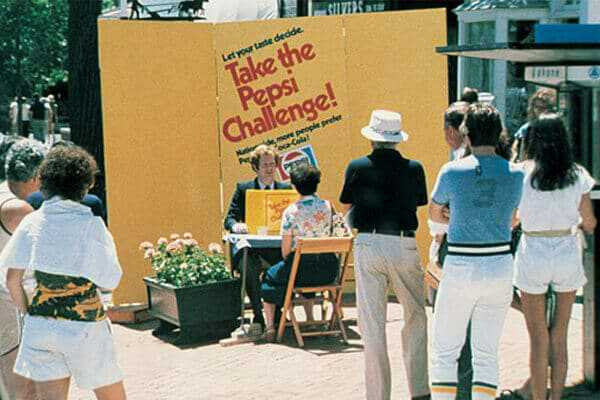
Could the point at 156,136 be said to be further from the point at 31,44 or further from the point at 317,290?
the point at 31,44

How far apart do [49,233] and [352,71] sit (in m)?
5.87

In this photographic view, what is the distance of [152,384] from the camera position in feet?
25.7

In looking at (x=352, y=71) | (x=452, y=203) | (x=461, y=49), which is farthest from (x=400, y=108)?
(x=452, y=203)

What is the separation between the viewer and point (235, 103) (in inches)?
422

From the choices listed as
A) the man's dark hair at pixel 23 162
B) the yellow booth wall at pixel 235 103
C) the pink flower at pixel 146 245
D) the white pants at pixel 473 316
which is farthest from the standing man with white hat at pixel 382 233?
the yellow booth wall at pixel 235 103

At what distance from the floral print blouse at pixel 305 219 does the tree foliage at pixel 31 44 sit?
24369mm

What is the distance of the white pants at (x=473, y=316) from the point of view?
18.9ft

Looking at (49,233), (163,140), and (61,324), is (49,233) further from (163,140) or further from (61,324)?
(163,140)

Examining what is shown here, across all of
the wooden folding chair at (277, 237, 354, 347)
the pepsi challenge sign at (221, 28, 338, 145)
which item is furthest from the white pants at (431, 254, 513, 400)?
the pepsi challenge sign at (221, 28, 338, 145)

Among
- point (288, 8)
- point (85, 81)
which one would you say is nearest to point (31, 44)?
point (288, 8)

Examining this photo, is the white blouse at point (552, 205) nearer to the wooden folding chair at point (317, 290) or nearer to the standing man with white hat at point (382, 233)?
the standing man with white hat at point (382, 233)

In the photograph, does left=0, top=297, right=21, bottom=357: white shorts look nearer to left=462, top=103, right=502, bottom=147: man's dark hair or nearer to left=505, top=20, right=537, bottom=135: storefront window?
left=462, top=103, right=502, bottom=147: man's dark hair

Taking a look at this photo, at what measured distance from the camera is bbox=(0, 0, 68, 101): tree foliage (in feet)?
109

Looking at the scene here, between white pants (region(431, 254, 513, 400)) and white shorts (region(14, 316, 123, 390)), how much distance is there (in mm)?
1723
